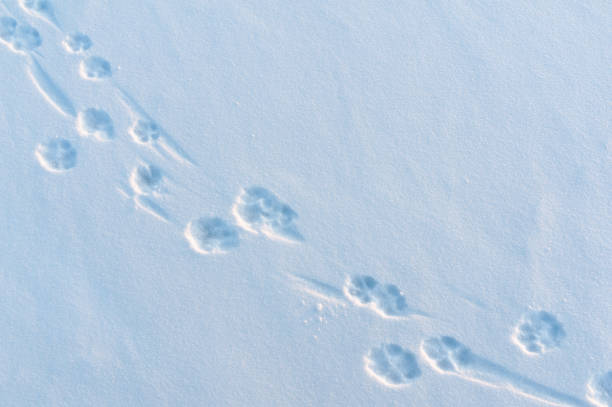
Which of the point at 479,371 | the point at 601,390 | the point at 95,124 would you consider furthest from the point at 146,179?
the point at 601,390

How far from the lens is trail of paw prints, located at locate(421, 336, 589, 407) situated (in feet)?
7.63

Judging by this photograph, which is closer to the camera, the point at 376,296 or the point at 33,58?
the point at 376,296

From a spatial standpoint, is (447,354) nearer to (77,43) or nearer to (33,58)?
(77,43)

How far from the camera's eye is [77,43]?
2.80m

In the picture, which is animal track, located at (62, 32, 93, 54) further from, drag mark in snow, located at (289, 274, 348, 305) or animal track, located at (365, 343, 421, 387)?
animal track, located at (365, 343, 421, 387)

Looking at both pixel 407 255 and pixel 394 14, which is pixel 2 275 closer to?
pixel 407 255

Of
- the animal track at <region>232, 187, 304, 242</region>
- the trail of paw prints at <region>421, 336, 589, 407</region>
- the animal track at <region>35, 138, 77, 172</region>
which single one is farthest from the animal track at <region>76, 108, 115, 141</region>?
the trail of paw prints at <region>421, 336, 589, 407</region>

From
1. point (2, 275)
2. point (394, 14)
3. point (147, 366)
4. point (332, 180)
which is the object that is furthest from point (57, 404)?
point (394, 14)

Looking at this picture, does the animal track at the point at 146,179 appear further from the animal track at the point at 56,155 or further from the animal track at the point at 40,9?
the animal track at the point at 40,9

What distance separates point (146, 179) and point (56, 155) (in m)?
0.49

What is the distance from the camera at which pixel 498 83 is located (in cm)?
279

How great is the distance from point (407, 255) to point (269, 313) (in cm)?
75

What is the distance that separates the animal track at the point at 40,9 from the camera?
2.84 m

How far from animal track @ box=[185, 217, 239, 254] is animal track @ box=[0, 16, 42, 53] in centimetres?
143
